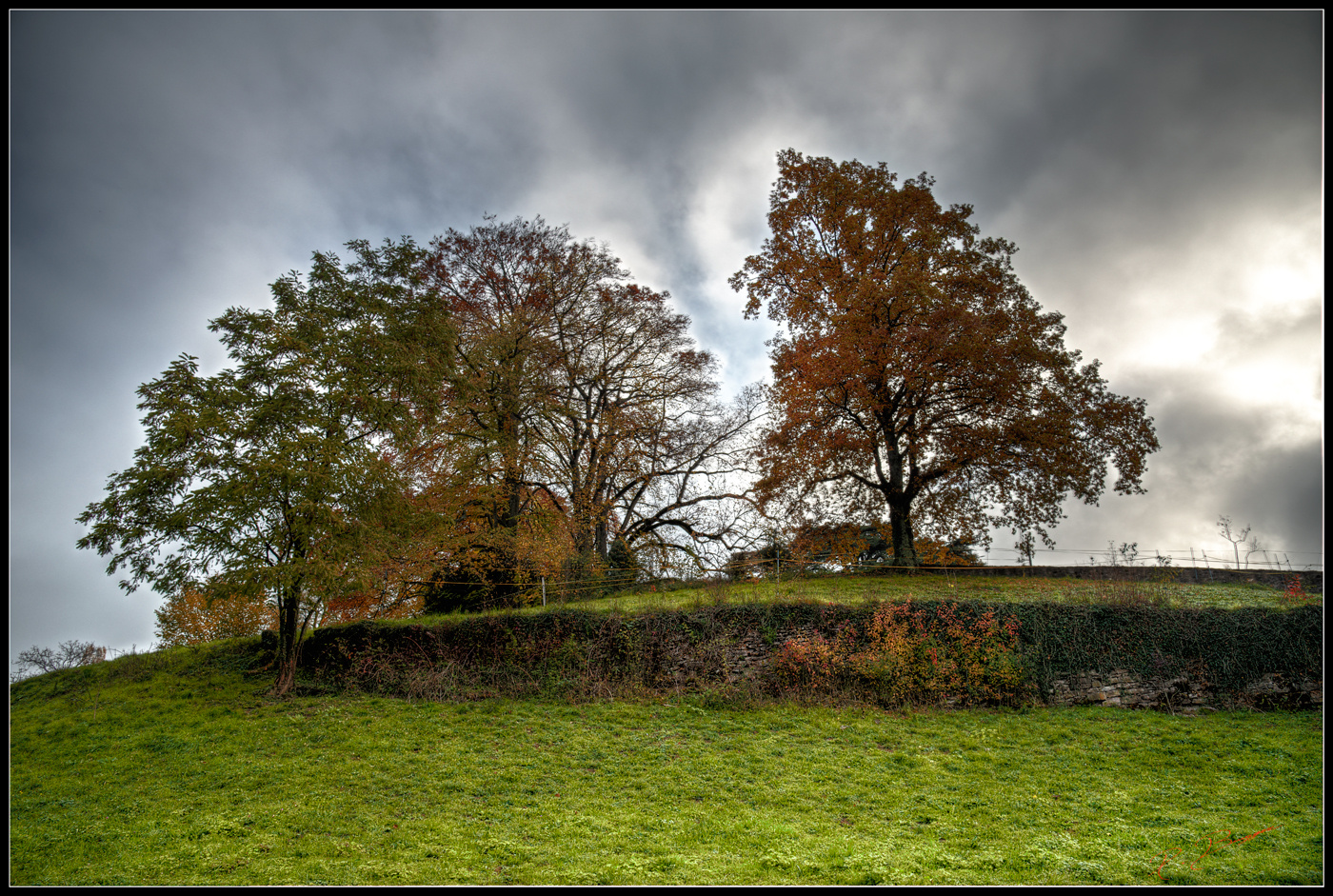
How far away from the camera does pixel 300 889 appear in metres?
5.74

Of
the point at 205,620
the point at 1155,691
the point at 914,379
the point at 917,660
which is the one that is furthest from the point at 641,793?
the point at 205,620

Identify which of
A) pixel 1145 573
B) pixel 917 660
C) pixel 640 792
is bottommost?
pixel 640 792

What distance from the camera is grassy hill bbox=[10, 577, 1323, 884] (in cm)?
628

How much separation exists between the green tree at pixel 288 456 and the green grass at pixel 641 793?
2728 millimetres

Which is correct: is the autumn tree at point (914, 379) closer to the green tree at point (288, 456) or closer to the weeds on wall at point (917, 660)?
the weeds on wall at point (917, 660)

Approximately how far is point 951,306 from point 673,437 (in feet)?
30.3

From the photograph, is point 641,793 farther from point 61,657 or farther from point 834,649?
point 61,657

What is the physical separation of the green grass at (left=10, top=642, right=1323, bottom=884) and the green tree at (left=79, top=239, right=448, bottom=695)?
107 inches

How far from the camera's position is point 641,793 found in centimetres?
845

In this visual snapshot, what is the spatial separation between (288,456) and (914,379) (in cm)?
1565

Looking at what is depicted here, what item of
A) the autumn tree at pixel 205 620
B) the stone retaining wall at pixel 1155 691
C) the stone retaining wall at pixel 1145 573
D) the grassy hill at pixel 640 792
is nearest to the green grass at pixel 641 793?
the grassy hill at pixel 640 792

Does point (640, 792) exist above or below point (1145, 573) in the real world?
below

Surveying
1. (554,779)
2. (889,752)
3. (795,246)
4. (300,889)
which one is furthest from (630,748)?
(795,246)

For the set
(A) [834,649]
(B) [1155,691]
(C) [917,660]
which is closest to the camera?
(B) [1155,691]
